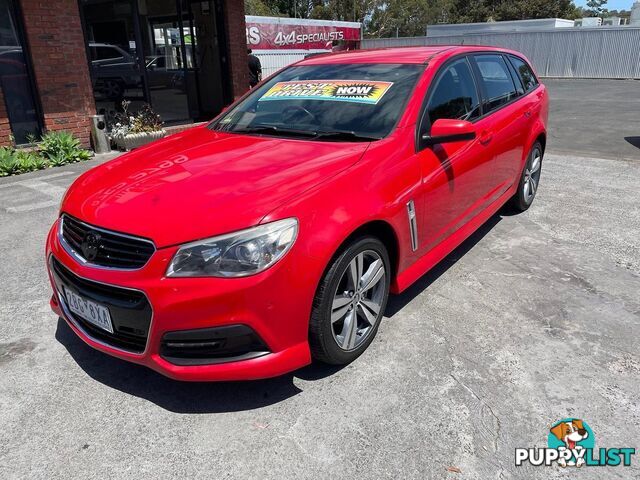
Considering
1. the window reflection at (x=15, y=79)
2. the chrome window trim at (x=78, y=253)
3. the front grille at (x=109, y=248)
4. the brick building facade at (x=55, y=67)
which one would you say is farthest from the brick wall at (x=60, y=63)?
the front grille at (x=109, y=248)

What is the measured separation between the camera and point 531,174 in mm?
5422

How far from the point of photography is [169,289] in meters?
2.22

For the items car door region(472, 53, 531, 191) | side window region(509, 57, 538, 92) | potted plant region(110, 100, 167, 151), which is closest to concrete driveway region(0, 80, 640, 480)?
car door region(472, 53, 531, 191)

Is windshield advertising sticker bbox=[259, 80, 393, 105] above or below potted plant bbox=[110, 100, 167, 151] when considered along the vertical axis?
above

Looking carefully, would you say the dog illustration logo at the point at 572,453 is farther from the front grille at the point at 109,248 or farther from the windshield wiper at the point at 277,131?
the windshield wiper at the point at 277,131

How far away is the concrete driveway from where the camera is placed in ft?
7.34

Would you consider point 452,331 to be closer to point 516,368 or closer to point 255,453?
point 516,368

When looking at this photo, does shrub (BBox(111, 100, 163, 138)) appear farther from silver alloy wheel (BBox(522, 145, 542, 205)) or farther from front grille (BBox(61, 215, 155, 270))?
front grille (BBox(61, 215, 155, 270))

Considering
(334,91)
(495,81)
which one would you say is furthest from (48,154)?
(495,81)

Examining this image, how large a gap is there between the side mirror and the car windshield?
0.82 ft

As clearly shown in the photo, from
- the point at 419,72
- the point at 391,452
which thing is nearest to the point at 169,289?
the point at 391,452

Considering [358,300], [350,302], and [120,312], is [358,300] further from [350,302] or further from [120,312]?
[120,312]

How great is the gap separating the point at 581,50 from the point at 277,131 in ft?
102

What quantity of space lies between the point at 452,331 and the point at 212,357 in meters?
1.62
